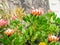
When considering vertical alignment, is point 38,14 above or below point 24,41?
above

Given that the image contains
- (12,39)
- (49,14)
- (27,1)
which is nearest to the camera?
(12,39)

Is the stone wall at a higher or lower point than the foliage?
lower

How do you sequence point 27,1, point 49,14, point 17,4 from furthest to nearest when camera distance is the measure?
point 27,1, point 17,4, point 49,14

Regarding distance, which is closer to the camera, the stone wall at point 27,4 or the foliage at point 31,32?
the foliage at point 31,32

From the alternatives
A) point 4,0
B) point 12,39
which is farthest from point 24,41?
point 4,0

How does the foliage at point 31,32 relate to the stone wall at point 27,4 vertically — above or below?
above

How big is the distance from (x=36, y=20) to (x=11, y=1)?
897 mm

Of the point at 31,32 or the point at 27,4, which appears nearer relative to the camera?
the point at 31,32

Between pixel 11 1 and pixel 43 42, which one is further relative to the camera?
pixel 11 1

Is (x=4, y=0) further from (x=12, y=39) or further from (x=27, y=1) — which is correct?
(x=12, y=39)

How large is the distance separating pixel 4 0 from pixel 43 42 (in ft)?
2.87

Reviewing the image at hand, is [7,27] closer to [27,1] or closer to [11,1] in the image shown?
[11,1]

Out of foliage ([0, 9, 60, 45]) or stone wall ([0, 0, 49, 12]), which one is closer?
foliage ([0, 9, 60, 45])

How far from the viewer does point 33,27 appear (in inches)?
43.5
